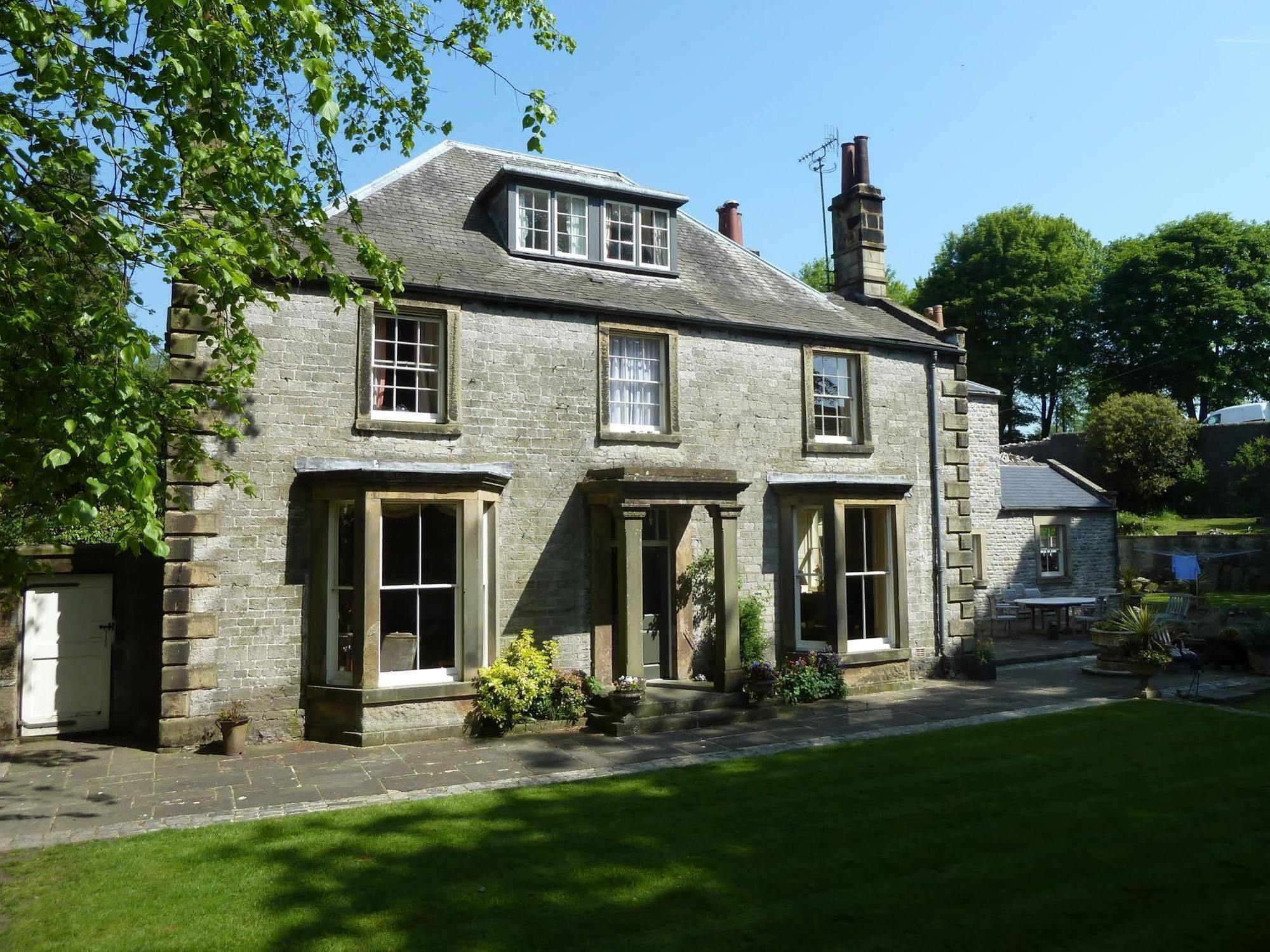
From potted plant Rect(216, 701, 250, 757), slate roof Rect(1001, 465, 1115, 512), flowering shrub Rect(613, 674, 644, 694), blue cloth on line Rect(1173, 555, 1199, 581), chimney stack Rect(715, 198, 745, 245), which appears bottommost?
potted plant Rect(216, 701, 250, 757)

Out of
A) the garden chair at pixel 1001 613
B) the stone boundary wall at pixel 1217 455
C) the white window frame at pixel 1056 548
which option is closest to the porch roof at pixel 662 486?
the garden chair at pixel 1001 613

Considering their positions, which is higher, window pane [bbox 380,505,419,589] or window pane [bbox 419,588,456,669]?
window pane [bbox 380,505,419,589]

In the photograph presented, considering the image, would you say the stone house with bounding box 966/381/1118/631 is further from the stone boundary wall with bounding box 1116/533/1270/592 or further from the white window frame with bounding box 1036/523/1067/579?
the stone boundary wall with bounding box 1116/533/1270/592

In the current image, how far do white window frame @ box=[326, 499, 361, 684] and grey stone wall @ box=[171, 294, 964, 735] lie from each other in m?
0.33

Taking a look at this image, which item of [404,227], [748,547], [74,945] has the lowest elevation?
[74,945]

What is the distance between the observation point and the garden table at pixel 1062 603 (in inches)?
850

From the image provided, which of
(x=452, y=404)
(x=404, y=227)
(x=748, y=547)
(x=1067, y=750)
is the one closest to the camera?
(x=1067, y=750)

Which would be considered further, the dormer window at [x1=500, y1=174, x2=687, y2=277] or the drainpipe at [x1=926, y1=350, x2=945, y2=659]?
the drainpipe at [x1=926, y1=350, x2=945, y2=659]

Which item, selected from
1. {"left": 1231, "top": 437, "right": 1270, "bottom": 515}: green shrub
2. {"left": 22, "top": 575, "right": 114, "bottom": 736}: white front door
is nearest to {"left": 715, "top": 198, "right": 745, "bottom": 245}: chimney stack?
{"left": 22, "top": 575, "right": 114, "bottom": 736}: white front door

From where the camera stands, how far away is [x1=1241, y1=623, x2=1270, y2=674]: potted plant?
15453mm

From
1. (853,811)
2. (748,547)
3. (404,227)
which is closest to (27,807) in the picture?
(853,811)

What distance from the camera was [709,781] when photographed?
944 centimetres

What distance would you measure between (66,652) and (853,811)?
1056 centimetres

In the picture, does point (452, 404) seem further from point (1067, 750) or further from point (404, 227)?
point (1067, 750)
